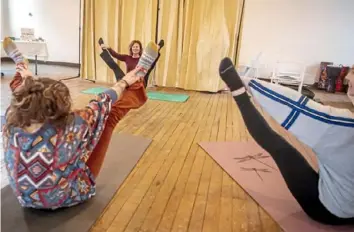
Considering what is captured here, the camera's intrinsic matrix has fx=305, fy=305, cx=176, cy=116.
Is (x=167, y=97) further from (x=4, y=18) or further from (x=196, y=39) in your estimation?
(x=4, y=18)

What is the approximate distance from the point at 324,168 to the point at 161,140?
1.57 m

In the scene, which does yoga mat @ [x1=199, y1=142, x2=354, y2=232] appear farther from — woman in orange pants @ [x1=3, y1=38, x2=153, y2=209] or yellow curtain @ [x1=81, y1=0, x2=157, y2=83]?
yellow curtain @ [x1=81, y1=0, x2=157, y2=83]

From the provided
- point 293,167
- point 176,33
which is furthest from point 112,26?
point 293,167

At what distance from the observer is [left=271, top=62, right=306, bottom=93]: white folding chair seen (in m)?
5.81

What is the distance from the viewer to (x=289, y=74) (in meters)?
5.97

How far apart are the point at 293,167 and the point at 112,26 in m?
4.75

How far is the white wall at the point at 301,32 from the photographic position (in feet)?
20.6

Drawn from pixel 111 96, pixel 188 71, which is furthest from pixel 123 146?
pixel 188 71

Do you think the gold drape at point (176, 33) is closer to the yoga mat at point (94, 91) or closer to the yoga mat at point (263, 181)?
the yoga mat at point (94, 91)

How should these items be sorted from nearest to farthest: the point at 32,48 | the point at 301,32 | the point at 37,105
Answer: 1. the point at 37,105
2. the point at 32,48
3. the point at 301,32

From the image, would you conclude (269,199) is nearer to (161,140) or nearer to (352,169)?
(352,169)

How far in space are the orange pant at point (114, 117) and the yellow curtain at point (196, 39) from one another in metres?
3.49

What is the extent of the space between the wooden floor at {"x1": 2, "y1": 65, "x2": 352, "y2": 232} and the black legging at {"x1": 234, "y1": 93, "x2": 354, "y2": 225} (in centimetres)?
23

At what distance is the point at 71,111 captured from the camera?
1388 millimetres
